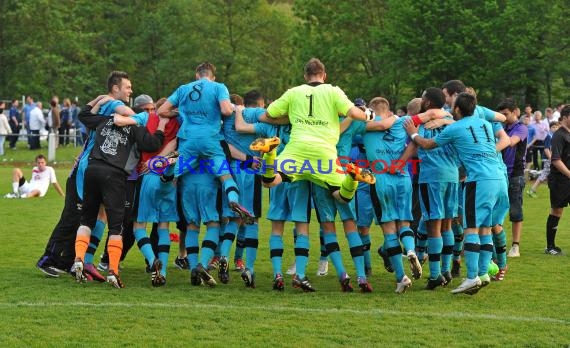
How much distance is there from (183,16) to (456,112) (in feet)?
164

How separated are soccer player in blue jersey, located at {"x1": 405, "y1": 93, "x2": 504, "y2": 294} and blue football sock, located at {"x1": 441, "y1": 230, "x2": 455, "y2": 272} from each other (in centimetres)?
97

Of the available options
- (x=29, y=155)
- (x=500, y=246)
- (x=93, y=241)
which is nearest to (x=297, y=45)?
(x=29, y=155)

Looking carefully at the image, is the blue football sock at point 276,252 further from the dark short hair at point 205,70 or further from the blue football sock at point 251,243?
the dark short hair at point 205,70

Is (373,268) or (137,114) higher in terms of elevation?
(137,114)

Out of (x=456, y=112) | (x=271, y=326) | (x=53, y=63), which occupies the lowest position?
(x=271, y=326)

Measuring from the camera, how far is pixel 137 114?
36.3 feet

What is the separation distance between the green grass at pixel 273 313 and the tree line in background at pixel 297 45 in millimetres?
36993

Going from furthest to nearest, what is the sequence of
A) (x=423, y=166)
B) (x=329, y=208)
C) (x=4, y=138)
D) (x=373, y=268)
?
(x=4, y=138) → (x=373, y=268) → (x=423, y=166) → (x=329, y=208)

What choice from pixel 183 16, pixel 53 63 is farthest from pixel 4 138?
pixel 183 16

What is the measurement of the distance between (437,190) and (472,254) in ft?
3.98

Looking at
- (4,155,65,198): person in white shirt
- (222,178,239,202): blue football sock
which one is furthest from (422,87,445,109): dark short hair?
(4,155,65,198): person in white shirt

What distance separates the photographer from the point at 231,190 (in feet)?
34.4

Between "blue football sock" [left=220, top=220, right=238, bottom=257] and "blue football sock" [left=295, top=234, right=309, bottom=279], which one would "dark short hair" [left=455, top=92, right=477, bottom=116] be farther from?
"blue football sock" [left=220, top=220, right=238, bottom=257]

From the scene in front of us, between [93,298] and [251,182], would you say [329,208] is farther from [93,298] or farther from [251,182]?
[93,298]
